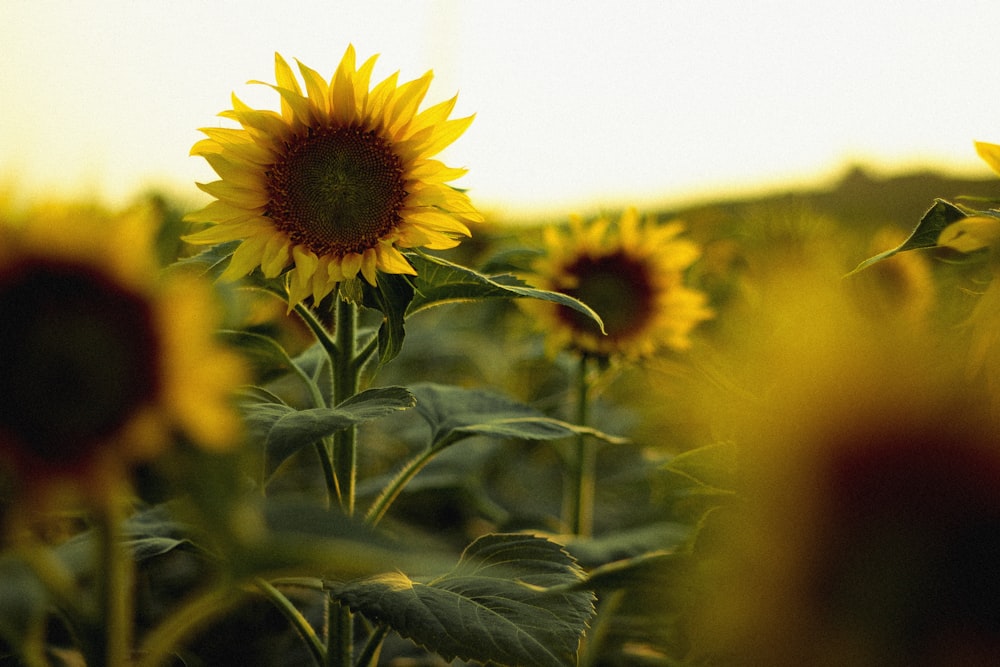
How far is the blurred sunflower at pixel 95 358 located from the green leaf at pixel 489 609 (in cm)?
35

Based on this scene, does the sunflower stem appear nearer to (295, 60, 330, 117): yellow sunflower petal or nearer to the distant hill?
(295, 60, 330, 117): yellow sunflower petal

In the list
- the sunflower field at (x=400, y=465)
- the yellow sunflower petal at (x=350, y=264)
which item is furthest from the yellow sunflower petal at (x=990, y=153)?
the yellow sunflower petal at (x=350, y=264)

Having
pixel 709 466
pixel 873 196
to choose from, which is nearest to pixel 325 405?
pixel 709 466

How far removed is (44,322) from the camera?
15.1 inches

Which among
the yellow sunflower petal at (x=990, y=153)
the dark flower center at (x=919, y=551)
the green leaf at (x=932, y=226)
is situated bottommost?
the dark flower center at (x=919, y=551)

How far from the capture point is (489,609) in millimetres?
710

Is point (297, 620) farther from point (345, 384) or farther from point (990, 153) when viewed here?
point (990, 153)

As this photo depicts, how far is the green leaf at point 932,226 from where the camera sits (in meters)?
0.72

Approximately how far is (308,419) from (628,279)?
106 cm

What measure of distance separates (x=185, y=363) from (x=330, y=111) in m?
0.64

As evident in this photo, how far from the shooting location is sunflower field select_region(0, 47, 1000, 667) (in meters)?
0.34

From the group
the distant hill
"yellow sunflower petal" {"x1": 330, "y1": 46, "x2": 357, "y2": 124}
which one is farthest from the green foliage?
the distant hill

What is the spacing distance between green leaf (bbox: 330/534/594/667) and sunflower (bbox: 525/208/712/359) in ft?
2.48

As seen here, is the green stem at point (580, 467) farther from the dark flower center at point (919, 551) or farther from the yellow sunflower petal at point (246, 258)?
the dark flower center at point (919, 551)
